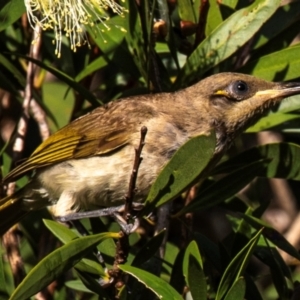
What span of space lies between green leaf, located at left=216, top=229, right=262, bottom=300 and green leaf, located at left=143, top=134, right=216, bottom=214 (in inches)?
12.3

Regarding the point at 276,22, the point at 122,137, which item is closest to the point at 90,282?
the point at 122,137

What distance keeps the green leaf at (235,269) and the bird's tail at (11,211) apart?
124 cm

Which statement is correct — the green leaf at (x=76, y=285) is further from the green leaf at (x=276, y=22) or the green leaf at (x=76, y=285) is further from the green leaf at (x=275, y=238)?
the green leaf at (x=276, y=22)

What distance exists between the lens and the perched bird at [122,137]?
394cm

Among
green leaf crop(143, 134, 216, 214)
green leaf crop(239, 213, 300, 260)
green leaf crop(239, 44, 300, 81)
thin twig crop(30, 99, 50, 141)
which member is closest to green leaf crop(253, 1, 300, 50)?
green leaf crop(239, 44, 300, 81)

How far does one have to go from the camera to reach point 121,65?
4.02m

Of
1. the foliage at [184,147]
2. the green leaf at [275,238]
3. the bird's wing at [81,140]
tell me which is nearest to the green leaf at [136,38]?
the foliage at [184,147]

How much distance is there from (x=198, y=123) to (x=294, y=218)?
53.9 inches

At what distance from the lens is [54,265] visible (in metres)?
3.02

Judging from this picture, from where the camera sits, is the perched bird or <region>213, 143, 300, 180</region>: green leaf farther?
the perched bird

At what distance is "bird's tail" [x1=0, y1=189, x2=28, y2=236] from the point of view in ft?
13.4

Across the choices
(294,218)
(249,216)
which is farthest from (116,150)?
(294,218)

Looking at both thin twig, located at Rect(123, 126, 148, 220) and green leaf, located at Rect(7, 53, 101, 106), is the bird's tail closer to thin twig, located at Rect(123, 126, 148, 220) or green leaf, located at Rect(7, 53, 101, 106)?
green leaf, located at Rect(7, 53, 101, 106)

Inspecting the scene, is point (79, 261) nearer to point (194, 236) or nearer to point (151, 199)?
point (151, 199)
